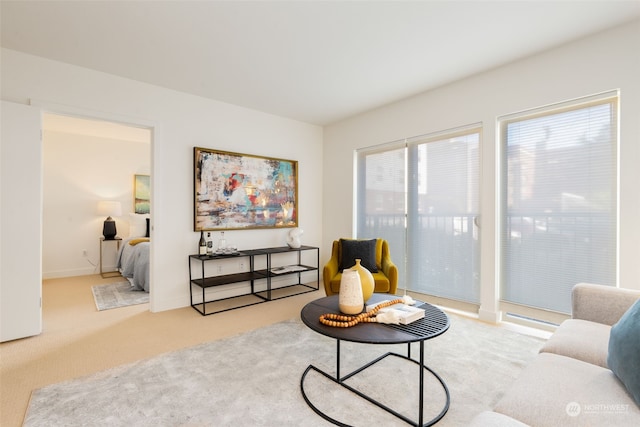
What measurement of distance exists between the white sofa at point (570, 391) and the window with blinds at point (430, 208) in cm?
173

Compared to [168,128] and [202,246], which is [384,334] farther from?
[168,128]

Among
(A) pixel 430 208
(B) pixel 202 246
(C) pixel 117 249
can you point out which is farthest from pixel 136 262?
(A) pixel 430 208

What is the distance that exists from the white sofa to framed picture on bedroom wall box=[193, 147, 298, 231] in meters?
3.49

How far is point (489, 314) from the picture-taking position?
3.15 metres

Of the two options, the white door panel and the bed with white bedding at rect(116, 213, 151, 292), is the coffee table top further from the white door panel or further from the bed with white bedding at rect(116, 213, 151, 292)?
the bed with white bedding at rect(116, 213, 151, 292)

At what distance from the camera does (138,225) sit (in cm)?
574

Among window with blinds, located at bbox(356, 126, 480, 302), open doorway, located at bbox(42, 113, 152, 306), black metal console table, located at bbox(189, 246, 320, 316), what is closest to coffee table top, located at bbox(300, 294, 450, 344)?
window with blinds, located at bbox(356, 126, 480, 302)

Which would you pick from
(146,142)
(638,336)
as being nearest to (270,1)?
(638,336)

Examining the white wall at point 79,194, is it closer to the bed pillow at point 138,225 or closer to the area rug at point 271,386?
the bed pillow at point 138,225

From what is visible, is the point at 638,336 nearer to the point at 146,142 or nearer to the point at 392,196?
the point at 392,196

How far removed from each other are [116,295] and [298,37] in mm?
4051

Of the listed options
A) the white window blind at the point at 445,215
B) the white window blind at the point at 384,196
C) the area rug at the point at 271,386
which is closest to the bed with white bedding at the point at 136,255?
the area rug at the point at 271,386

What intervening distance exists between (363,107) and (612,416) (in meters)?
3.91

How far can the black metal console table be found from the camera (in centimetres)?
367
